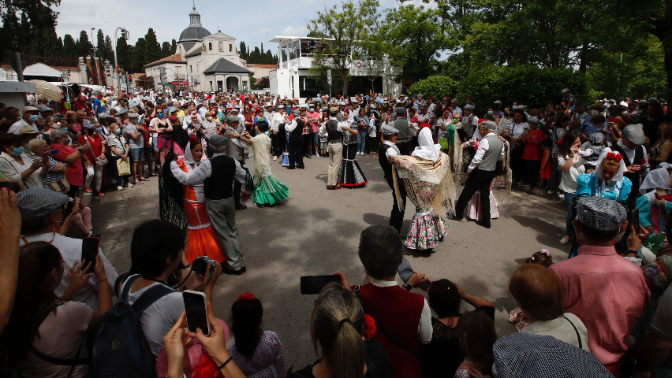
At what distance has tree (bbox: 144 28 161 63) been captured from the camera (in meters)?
86.4

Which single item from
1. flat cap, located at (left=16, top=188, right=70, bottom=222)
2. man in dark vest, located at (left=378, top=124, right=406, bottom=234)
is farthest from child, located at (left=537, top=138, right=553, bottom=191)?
flat cap, located at (left=16, top=188, right=70, bottom=222)

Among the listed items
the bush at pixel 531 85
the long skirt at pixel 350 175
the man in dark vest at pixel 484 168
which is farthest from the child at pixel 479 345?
the bush at pixel 531 85

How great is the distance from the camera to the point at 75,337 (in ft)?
6.63

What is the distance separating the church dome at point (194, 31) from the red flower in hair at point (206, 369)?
4179 inches

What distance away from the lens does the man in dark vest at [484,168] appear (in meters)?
6.20

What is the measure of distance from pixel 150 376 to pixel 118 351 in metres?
0.20

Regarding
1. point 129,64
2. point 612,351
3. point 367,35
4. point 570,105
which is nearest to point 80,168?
point 612,351

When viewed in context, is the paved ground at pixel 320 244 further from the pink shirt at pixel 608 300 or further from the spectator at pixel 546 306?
the spectator at pixel 546 306

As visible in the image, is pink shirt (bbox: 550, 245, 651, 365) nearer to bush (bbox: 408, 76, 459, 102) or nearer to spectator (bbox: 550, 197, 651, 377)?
spectator (bbox: 550, 197, 651, 377)

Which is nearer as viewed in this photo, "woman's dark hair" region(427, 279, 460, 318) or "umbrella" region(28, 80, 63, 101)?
"woman's dark hair" region(427, 279, 460, 318)

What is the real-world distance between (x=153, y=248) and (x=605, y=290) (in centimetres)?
248

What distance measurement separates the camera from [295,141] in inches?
453

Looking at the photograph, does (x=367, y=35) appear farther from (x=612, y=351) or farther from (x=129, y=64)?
(x=129, y=64)

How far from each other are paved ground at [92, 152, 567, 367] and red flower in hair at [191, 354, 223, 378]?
177 centimetres
